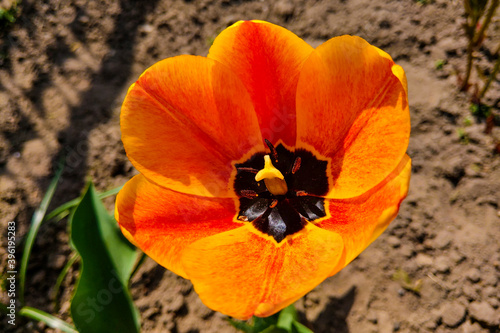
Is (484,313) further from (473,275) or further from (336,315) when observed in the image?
(336,315)

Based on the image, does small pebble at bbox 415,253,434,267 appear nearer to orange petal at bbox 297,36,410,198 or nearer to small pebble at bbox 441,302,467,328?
small pebble at bbox 441,302,467,328

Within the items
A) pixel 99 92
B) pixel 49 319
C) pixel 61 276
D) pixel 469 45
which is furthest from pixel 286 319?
pixel 99 92

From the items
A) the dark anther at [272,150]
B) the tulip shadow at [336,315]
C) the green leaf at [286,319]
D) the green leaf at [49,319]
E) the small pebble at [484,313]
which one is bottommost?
the tulip shadow at [336,315]

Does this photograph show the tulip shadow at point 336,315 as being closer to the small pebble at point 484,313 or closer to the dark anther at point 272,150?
the small pebble at point 484,313

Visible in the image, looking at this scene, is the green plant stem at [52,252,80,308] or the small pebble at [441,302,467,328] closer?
the small pebble at [441,302,467,328]

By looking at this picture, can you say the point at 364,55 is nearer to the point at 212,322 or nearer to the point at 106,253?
the point at 106,253

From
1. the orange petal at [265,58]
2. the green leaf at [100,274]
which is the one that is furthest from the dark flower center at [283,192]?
the green leaf at [100,274]

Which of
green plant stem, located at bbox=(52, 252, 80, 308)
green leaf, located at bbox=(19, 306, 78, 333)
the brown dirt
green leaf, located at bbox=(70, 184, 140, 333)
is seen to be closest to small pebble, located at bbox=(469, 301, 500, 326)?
the brown dirt
